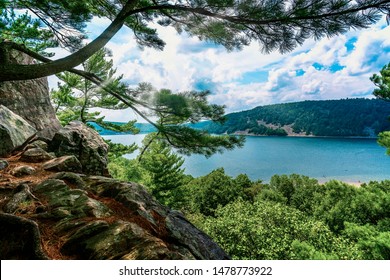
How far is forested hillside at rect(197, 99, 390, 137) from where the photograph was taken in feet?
225

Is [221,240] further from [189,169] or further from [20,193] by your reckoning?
[189,169]

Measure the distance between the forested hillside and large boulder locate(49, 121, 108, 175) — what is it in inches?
2191

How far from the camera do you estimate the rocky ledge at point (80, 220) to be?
7.22 ft

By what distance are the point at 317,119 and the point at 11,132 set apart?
105207 millimetres

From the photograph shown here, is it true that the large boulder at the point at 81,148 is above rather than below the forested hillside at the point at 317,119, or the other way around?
below

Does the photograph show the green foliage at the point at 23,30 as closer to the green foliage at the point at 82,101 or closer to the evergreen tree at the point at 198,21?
the evergreen tree at the point at 198,21

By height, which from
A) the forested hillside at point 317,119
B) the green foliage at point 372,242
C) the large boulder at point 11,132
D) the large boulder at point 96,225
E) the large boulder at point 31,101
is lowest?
the green foliage at point 372,242

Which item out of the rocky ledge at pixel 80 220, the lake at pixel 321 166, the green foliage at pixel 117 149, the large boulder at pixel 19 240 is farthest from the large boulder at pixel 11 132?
the lake at pixel 321 166

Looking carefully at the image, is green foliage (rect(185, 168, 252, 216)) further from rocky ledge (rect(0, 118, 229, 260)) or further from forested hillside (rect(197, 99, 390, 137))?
forested hillside (rect(197, 99, 390, 137))

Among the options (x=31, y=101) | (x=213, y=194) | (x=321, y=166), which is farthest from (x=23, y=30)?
(x=321, y=166)

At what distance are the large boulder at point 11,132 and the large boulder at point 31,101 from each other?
0.30 meters

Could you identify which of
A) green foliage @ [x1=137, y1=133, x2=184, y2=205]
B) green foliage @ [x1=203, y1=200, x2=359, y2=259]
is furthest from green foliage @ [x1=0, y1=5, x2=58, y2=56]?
green foliage @ [x1=137, y1=133, x2=184, y2=205]

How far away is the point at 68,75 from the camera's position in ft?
37.9

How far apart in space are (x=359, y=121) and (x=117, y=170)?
260 ft
